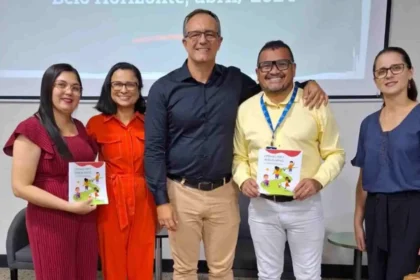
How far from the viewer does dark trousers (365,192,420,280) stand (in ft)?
5.57

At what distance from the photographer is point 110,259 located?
6.89 feet

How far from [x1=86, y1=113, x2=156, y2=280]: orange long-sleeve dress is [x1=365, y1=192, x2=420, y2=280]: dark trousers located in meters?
1.09

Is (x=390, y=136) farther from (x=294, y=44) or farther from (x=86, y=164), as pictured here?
(x=294, y=44)

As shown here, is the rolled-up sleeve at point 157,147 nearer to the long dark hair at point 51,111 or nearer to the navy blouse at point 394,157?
the long dark hair at point 51,111

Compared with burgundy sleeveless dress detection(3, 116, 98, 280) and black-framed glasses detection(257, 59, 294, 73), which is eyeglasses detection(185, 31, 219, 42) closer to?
black-framed glasses detection(257, 59, 294, 73)

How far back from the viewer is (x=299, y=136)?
1.92 metres

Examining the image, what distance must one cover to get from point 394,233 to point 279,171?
55 centimetres

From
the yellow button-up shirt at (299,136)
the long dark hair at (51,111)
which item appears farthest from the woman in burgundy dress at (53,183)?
the yellow button-up shirt at (299,136)

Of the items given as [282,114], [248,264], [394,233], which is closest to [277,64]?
[282,114]

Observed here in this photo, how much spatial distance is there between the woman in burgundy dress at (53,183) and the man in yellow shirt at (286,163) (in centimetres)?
78

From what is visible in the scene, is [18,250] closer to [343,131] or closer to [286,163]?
[286,163]

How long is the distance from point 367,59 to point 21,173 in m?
2.54

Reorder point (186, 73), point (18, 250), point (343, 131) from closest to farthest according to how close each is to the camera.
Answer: point (186, 73) → point (18, 250) → point (343, 131)

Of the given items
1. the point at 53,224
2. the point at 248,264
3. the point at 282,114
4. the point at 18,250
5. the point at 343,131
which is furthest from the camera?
the point at 343,131
